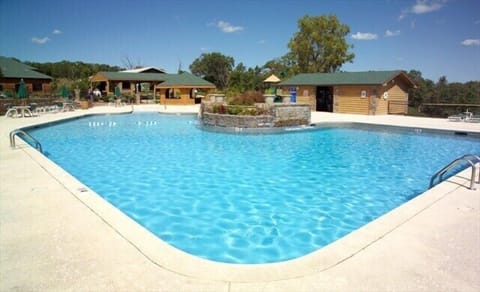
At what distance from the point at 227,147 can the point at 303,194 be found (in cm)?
558

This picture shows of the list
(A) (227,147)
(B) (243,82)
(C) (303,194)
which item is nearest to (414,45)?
(B) (243,82)

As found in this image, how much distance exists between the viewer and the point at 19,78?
101ft

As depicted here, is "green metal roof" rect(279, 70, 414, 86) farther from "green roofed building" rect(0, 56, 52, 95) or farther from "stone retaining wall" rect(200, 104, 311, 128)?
"green roofed building" rect(0, 56, 52, 95)

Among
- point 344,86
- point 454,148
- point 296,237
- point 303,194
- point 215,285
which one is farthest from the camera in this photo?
point 344,86

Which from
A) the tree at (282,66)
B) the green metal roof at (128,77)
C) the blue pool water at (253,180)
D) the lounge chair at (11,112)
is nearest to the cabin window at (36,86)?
the green metal roof at (128,77)

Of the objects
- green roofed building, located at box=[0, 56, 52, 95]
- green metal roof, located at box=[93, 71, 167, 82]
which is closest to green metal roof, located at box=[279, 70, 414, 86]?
green metal roof, located at box=[93, 71, 167, 82]

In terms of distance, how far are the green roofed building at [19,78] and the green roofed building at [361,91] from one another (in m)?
25.2

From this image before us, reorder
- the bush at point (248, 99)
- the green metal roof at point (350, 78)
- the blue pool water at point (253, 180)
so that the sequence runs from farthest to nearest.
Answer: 1. the green metal roof at point (350, 78)
2. the bush at point (248, 99)
3. the blue pool water at point (253, 180)

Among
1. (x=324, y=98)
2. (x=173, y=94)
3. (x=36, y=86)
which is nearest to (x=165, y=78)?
(x=173, y=94)

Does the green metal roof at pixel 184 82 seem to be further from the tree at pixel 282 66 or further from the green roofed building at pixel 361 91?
the tree at pixel 282 66

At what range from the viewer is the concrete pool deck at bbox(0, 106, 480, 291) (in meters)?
2.65

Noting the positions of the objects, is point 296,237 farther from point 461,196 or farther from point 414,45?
point 414,45

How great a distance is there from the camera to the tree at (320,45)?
42.2 meters

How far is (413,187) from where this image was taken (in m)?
7.26
